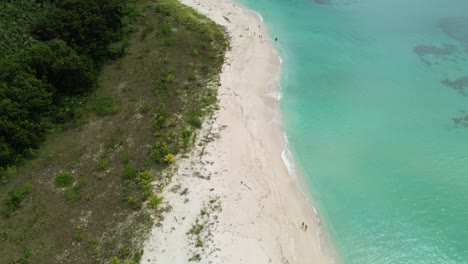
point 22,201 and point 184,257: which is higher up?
point 184,257

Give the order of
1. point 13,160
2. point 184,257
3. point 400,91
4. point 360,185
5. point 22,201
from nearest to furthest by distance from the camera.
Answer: point 184,257
point 22,201
point 13,160
point 360,185
point 400,91

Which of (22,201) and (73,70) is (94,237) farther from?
(73,70)


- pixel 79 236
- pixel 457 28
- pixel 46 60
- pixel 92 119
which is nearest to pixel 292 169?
pixel 79 236

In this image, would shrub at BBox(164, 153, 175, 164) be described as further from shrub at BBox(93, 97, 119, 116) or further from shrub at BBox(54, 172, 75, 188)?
shrub at BBox(93, 97, 119, 116)

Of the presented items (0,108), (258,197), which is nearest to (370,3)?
(258,197)

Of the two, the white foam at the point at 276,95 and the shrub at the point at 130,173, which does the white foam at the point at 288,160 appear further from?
the shrub at the point at 130,173

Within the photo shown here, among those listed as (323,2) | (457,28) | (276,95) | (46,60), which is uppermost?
(457,28)

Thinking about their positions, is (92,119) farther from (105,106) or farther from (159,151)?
(159,151)
